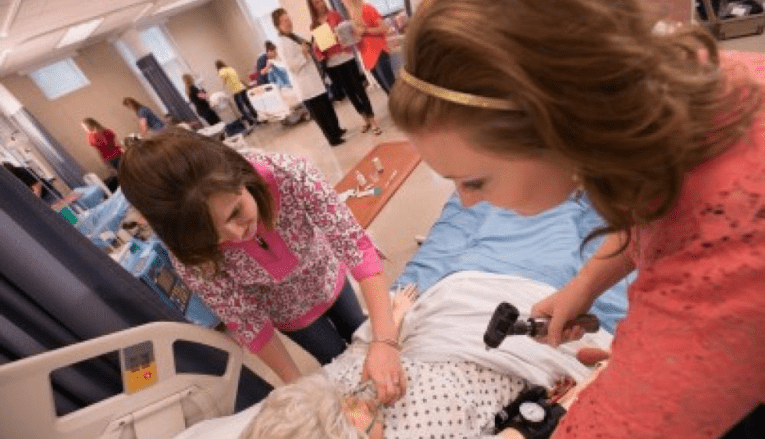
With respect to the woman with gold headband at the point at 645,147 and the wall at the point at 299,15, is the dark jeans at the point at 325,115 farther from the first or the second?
the woman with gold headband at the point at 645,147

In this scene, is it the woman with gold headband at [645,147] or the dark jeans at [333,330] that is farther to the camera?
the dark jeans at [333,330]

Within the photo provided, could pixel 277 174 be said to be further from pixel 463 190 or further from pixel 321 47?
pixel 321 47

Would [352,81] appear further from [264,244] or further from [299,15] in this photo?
[264,244]

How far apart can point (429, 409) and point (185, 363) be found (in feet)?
2.93

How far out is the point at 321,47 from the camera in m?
4.98

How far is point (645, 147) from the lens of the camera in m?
0.51

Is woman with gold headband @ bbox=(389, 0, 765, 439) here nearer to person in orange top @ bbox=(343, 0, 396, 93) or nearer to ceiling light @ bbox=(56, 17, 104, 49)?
person in orange top @ bbox=(343, 0, 396, 93)

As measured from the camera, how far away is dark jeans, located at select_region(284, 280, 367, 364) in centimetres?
175

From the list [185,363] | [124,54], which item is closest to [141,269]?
[185,363]

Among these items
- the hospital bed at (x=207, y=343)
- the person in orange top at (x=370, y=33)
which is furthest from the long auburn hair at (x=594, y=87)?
the person in orange top at (x=370, y=33)

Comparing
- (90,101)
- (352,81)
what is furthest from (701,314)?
(90,101)

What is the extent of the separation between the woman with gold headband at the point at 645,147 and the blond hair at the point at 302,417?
0.69 metres

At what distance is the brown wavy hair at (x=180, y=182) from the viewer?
1.04 meters

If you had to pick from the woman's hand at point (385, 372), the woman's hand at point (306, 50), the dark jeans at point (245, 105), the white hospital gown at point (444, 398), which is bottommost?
the dark jeans at point (245, 105)
